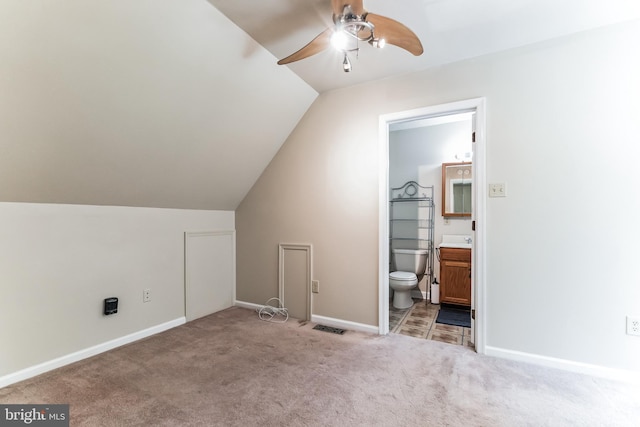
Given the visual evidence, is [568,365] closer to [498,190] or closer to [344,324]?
[498,190]

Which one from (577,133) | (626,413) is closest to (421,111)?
(577,133)

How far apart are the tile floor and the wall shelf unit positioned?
0.68m

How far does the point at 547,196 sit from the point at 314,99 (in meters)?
2.16

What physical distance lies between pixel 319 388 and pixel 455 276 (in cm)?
234

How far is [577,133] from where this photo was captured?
2033mm

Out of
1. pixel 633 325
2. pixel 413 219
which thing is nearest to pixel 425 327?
pixel 633 325

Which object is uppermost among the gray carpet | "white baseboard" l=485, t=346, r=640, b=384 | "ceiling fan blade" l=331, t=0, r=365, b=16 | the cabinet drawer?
"ceiling fan blade" l=331, t=0, r=365, b=16

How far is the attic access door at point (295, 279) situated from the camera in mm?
3039

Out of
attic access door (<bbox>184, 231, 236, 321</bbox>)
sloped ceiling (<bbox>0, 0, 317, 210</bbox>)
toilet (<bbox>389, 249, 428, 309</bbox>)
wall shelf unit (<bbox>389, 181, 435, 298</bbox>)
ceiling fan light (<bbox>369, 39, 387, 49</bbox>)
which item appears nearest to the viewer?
sloped ceiling (<bbox>0, 0, 317, 210</bbox>)

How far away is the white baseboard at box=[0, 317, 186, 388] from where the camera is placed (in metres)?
1.86

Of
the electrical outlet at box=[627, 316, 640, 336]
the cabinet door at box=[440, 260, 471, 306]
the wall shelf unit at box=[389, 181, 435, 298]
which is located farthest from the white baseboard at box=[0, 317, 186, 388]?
the electrical outlet at box=[627, 316, 640, 336]

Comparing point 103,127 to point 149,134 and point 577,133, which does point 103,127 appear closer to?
point 149,134

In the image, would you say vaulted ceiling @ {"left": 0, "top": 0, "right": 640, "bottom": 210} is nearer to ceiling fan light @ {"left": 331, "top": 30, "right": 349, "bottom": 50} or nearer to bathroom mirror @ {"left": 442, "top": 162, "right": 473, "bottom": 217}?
ceiling fan light @ {"left": 331, "top": 30, "right": 349, "bottom": 50}

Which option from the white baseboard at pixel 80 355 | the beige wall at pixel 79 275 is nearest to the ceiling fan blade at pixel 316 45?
the beige wall at pixel 79 275
